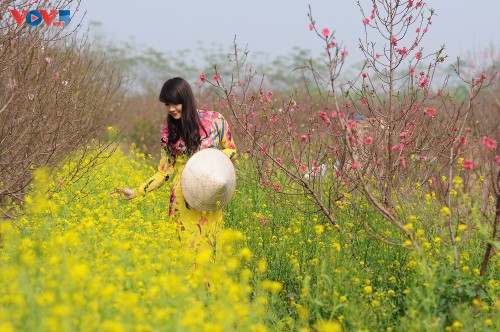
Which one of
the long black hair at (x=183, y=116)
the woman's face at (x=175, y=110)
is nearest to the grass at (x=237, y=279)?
the long black hair at (x=183, y=116)

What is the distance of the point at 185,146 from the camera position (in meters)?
5.44

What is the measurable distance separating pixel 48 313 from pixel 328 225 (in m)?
3.49

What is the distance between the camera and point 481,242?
243 inches

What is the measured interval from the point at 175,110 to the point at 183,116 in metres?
0.07

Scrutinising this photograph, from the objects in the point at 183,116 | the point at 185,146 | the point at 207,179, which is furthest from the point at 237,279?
the point at 183,116

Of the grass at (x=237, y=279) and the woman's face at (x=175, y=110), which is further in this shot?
the woman's face at (x=175, y=110)

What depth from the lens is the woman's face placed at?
5316 mm

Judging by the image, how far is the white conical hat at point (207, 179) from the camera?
5.15m

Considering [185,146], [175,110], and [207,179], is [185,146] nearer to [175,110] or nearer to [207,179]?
[175,110]

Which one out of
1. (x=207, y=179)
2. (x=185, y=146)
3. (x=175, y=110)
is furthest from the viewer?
(x=185, y=146)

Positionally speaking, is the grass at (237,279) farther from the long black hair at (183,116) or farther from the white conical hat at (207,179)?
the long black hair at (183,116)

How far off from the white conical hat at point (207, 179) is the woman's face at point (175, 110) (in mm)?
326

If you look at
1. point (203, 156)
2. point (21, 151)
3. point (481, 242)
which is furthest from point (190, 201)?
point (481, 242)

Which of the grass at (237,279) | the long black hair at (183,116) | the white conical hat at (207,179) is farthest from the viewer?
the long black hair at (183,116)
